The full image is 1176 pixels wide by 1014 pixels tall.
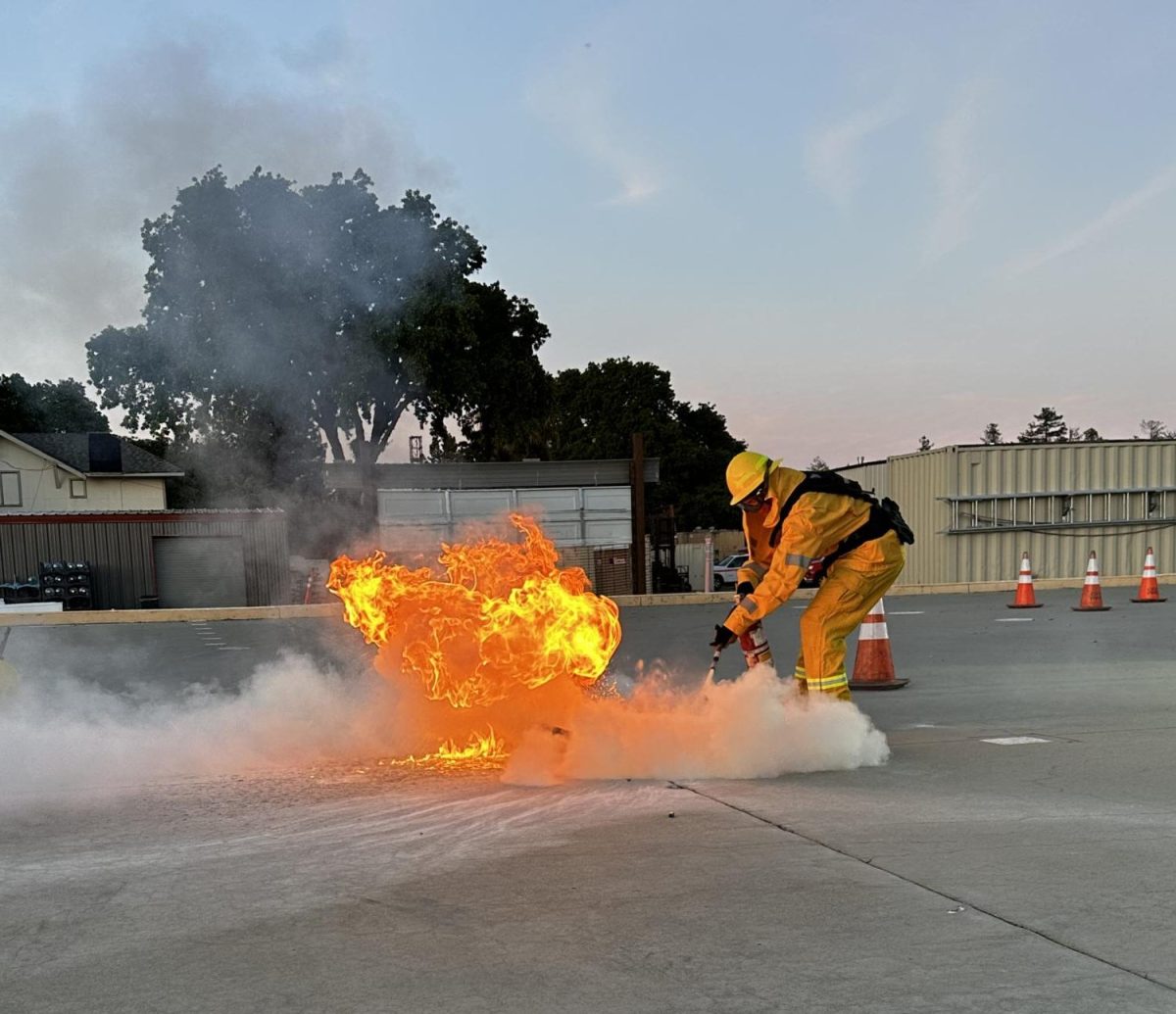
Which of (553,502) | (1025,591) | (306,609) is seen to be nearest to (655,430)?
(553,502)

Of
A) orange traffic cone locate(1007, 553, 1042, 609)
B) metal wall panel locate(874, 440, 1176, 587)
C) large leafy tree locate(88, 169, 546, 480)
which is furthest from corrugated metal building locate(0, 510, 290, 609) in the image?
orange traffic cone locate(1007, 553, 1042, 609)

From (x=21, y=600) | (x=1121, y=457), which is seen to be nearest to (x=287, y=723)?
(x=1121, y=457)

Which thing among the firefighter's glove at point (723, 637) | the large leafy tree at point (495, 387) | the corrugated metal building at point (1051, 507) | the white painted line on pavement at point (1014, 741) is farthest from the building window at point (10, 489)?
the white painted line on pavement at point (1014, 741)

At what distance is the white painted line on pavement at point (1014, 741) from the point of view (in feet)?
19.8

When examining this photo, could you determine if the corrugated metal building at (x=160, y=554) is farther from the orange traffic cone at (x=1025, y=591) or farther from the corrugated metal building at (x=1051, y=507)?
the orange traffic cone at (x=1025, y=591)

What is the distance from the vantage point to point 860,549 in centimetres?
588

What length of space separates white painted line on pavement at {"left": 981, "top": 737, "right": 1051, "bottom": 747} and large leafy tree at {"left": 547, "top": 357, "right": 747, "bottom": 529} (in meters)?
48.2

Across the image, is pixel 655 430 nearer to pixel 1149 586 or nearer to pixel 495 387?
pixel 495 387

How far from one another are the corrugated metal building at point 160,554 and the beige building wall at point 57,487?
4.88ft

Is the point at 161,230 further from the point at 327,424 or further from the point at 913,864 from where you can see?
the point at 913,864

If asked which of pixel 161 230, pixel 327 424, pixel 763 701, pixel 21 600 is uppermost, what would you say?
pixel 161 230

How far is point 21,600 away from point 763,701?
2440 cm

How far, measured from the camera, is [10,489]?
27906 mm

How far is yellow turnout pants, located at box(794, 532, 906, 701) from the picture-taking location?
574 centimetres
